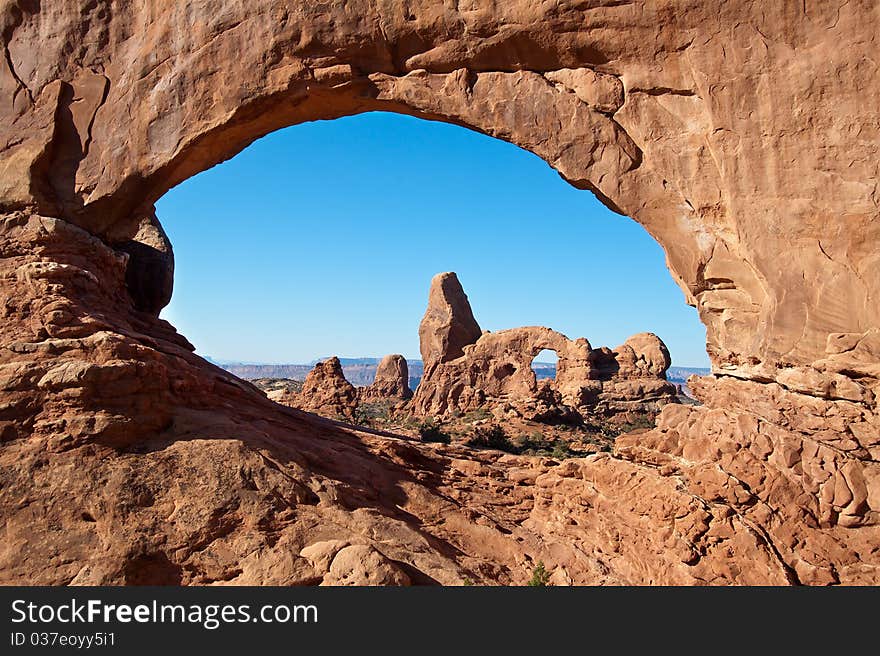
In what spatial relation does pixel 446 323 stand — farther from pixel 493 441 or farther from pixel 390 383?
pixel 493 441

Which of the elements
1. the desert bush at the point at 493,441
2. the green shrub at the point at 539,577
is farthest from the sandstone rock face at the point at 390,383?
the green shrub at the point at 539,577

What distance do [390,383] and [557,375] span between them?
58.9 feet

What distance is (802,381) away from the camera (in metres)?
7.23

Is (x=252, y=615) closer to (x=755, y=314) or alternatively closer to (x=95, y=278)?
(x=95, y=278)

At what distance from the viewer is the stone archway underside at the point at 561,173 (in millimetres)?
6480

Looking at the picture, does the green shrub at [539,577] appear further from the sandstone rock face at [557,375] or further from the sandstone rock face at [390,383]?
the sandstone rock face at [390,383]

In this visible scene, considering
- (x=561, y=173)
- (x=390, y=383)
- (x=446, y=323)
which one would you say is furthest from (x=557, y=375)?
Answer: (x=561, y=173)

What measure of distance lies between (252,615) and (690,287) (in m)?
6.69

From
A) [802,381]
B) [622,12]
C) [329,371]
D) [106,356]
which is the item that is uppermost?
[329,371]

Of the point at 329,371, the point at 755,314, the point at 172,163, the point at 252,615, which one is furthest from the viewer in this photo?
the point at 329,371

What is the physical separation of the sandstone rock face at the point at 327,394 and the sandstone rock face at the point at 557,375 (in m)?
13.3

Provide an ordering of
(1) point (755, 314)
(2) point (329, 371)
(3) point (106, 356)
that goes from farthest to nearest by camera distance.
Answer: (2) point (329, 371), (1) point (755, 314), (3) point (106, 356)

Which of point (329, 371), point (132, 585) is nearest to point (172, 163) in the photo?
point (132, 585)

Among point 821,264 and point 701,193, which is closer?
point 821,264
